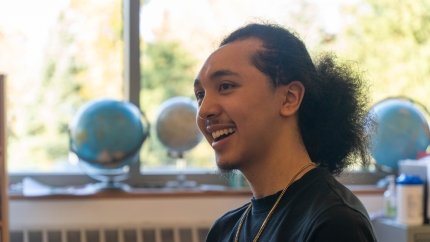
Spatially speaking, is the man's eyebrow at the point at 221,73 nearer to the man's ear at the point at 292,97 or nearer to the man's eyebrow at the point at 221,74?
the man's eyebrow at the point at 221,74

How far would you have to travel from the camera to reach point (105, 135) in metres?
2.88

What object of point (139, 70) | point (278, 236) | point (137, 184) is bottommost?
point (137, 184)

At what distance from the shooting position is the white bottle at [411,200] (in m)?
2.59

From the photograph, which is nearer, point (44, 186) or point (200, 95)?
point (200, 95)

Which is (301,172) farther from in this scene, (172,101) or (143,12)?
(143,12)

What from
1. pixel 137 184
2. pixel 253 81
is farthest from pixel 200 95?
pixel 137 184

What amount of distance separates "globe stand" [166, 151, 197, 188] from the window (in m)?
0.08

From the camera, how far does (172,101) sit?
309cm

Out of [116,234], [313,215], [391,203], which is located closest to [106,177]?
[116,234]

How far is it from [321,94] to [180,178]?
6.36 feet

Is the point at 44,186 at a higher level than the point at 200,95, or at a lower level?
lower

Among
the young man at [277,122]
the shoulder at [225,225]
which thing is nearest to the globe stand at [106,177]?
the shoulder at [225,225]

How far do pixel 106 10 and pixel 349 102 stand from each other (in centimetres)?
Answer: 219

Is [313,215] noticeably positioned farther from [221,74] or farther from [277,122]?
[221,74]
